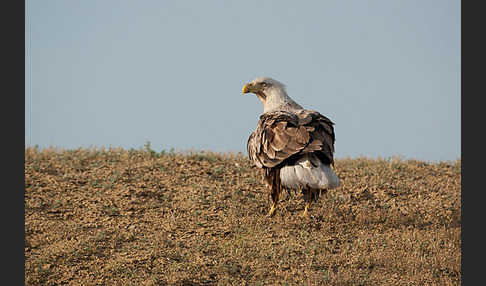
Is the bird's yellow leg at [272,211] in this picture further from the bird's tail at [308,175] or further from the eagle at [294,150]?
the bird's tail at [308,175]

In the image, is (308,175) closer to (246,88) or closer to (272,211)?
(272,211)

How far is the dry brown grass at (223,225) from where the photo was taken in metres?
8.69

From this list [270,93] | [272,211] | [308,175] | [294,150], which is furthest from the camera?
[270,93]

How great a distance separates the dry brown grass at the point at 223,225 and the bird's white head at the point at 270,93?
2.04m

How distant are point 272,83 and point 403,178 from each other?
4.75m

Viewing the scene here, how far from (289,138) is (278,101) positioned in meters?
1.79

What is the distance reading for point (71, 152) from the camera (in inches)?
628

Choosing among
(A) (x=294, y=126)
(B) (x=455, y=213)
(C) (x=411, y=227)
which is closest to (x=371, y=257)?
(C) (x=411, y=227)

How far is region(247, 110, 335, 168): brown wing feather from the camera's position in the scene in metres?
9.66

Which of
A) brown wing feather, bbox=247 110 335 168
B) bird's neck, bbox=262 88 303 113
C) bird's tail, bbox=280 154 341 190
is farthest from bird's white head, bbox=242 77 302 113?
bird's tail, bbox=280 154 341 190

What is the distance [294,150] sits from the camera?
9617 mm

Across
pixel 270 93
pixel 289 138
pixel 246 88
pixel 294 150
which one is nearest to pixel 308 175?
pixel 294 150

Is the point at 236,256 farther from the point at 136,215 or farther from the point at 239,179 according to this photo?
the point at 239,179

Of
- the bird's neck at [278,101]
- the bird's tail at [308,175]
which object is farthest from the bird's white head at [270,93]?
the bird's tail at [308,175]
